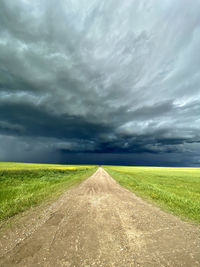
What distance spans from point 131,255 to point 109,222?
248 cm

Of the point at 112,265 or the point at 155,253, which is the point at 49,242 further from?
the point at 155,253

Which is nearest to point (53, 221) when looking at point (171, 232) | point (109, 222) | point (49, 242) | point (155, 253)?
point (49, 242)

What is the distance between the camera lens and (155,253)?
401cm


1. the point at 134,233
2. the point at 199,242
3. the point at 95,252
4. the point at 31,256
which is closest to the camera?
the point at 31,256

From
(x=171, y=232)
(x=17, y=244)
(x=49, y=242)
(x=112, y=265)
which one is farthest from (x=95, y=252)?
(x=171, y=232)

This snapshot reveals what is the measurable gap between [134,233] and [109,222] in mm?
1477

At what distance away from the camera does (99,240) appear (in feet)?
15.4

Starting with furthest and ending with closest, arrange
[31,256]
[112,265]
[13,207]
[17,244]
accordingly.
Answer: [13,207], [17,244], [31,256], [112,265]

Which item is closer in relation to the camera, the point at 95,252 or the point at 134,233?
the point at 95,252

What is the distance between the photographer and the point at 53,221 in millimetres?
6105

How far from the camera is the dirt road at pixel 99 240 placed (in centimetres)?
368

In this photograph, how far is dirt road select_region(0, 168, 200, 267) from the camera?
12.1 ft

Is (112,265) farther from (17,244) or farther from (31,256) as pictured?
(17,244)

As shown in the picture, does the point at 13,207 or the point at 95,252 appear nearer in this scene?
the point at 95,252
